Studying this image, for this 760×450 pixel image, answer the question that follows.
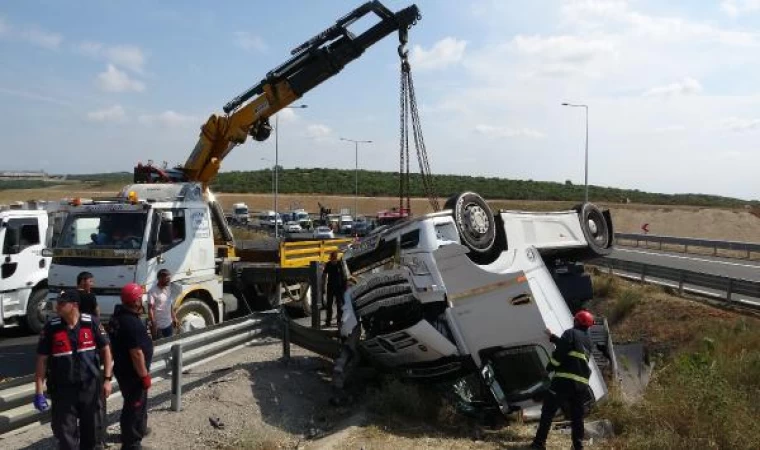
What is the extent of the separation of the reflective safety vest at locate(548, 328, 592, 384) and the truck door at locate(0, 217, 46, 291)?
10154 millimetres

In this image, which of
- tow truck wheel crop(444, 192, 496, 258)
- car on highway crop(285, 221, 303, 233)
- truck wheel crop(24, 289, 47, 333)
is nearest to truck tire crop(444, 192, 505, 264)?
tow truck wheel crop(444, 192, 496, 258)

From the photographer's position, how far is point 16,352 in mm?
12023

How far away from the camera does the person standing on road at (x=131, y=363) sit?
593 cm

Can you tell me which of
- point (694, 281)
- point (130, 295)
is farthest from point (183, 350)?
point (694, 281)

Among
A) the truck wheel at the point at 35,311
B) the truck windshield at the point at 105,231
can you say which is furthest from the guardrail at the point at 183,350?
Result: the truck wheel at the point at 35,311

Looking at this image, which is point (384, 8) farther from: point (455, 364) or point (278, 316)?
point (455, 364)

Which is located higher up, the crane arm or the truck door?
the crane arm

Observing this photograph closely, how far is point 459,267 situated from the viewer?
816cm

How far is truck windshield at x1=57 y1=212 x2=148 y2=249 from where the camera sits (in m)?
10.1

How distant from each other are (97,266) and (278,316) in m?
2.70

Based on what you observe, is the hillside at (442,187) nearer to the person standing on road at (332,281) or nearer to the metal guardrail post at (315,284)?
the person standing on road at (332,281)

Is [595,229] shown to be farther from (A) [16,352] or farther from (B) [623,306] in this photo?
(A) [16,352]

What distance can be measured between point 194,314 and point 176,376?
369 centimetres

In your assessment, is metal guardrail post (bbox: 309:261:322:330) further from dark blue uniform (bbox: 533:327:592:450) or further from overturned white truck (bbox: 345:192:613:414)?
dark blue uniform (bbox: 533:327:592:450)
